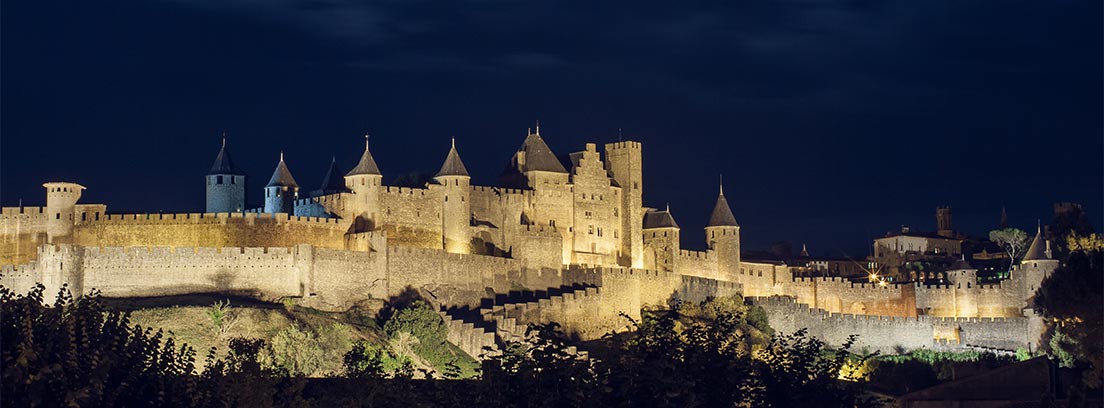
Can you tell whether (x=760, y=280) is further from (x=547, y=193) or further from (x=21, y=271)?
(x=21, y=271)

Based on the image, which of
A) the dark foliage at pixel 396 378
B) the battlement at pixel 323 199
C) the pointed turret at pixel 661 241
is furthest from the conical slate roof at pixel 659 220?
the dark foliage at pixel 396 378

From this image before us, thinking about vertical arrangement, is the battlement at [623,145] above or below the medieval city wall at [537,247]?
above

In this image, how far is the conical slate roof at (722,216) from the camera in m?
93.1

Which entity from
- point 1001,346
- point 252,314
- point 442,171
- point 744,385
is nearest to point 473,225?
point 442,171

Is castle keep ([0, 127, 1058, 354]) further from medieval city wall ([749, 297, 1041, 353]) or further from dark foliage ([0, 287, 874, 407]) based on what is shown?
dark foliage ([0, 287, 874, 407])

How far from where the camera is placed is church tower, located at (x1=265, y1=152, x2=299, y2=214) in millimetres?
82312

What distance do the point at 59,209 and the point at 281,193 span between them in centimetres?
1252

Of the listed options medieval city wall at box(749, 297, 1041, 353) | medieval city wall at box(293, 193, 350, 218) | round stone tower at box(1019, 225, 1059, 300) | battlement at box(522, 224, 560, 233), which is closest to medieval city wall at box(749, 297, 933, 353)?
medieval city wall at box(749, 297, 1041, 353)

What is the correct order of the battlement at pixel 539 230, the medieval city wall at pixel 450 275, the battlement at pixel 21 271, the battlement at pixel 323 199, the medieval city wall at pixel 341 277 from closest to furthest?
the battlement at pixel 21 271, the medieval city wall at pixel 341 277, the medieval city wall at pixel 450 275, the battlement at pixel 323 199, the battlement at pixel 539 230

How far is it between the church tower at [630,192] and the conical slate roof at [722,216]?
5.53 m

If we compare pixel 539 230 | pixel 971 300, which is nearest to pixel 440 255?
pixel 539 230

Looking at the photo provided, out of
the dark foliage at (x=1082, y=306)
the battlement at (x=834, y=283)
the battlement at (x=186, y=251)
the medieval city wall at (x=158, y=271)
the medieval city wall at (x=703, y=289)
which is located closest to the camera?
the dark foliage at (x=1082, y=306)

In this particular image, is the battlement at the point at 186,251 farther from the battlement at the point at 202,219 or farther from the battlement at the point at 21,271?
the battlement at the point at 202,219

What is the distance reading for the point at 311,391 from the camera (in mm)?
53844
